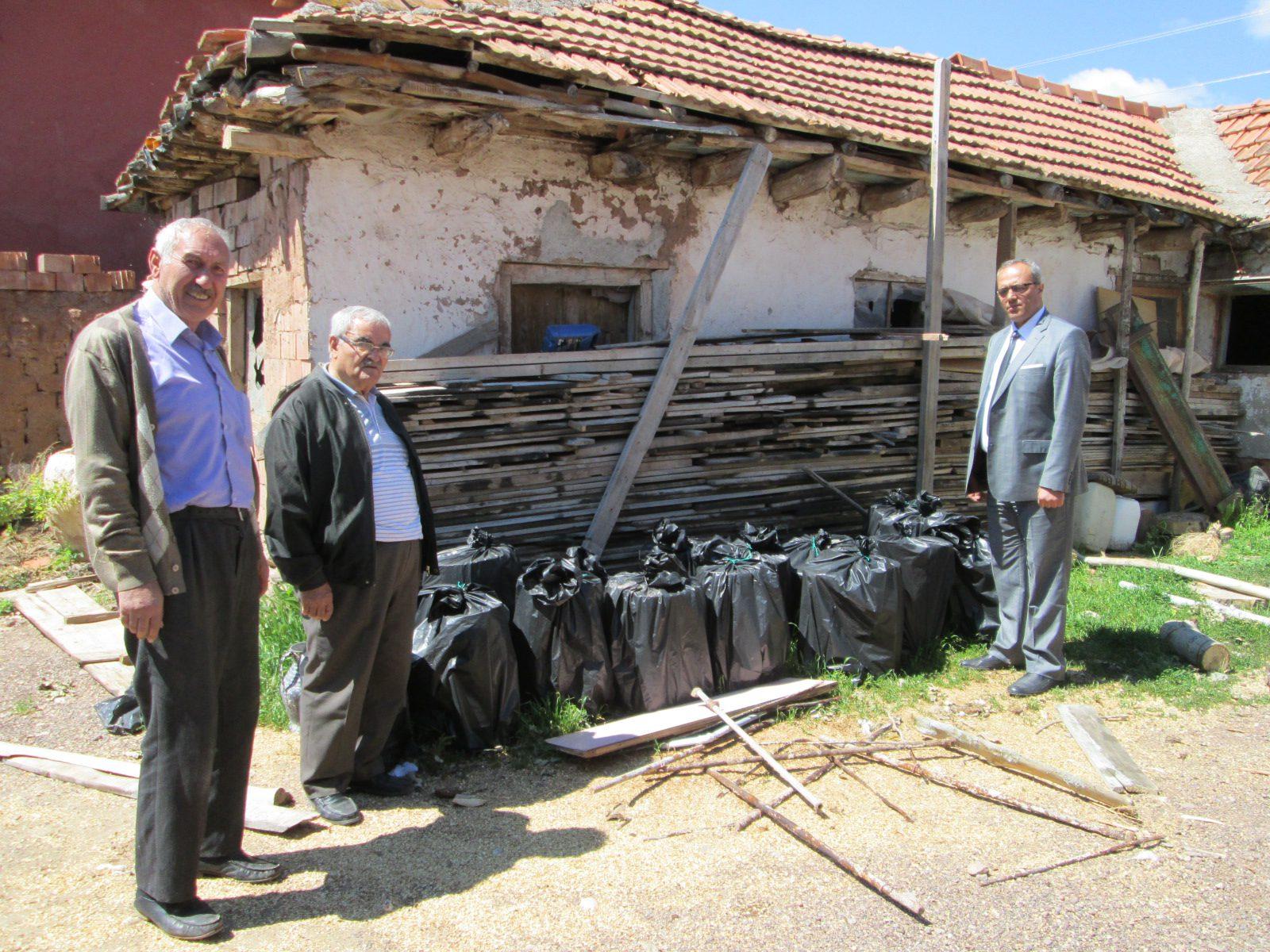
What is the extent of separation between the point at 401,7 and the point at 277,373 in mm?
2358

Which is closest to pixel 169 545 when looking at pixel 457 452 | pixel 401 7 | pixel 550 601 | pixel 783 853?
pixel 550 601

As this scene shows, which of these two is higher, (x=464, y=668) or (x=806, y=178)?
(x=806, y=178)

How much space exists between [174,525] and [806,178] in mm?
5208

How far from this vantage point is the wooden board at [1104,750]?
12.9ft

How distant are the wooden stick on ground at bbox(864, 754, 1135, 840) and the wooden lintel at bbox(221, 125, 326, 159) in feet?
14.5

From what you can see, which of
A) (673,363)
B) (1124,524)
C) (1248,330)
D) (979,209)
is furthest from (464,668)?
(1248,330)

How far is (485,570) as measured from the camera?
464cm

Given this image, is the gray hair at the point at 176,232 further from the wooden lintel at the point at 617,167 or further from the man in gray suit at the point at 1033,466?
the man in gray suit at the point at 1033,466

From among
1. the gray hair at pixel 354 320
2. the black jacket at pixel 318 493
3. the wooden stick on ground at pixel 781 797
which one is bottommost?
the wooden stick on ground at pixel 781 797

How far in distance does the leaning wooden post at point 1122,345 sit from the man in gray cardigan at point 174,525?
8217 millimetres

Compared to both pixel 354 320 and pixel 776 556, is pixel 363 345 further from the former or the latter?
pixel 776 556

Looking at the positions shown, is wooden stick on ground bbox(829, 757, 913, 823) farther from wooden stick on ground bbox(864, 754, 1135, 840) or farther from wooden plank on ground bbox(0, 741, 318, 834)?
wooden plank on ground bbox(0, 741, 318, 834)

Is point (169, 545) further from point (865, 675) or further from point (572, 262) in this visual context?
point (572, 262)

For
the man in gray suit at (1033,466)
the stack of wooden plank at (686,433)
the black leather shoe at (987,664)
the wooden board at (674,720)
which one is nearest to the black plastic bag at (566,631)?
the wooden board at (674,720)
